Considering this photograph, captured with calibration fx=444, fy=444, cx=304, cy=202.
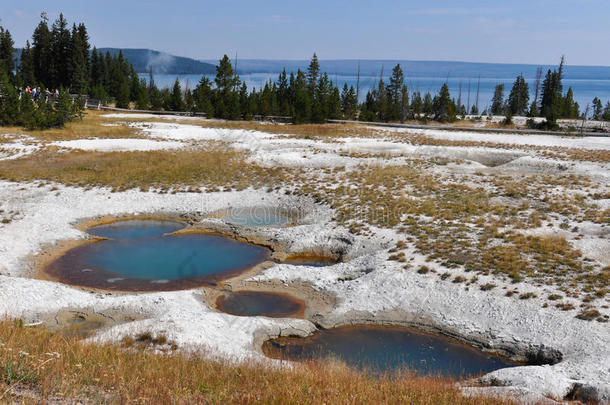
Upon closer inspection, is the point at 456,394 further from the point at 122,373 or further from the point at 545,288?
the point at 545,288

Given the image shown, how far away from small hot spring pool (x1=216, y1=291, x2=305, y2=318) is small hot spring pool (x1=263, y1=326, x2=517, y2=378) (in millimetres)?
1650

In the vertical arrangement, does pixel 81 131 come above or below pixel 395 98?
below

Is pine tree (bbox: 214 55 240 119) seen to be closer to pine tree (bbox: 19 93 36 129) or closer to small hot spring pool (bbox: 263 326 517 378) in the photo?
pine tree (bbox: 19 93 36 129)

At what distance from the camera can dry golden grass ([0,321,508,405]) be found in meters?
5.98

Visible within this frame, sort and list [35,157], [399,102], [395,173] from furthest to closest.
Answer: [399,102] → [35,157] → [395,173]

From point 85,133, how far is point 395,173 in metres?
35.5

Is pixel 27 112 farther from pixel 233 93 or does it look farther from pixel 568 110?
pixel 568 110

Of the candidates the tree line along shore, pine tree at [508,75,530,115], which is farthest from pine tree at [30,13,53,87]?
pine tree at [508,75,530,115]

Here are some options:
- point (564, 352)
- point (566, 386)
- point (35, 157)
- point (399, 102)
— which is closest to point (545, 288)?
point (564, 352)

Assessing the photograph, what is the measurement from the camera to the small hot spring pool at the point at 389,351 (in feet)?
40.0

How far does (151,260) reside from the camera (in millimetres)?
19625

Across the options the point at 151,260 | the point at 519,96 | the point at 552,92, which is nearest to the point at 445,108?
the point at 552,92

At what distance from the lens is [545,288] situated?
1574cm

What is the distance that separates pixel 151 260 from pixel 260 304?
6.51 m
